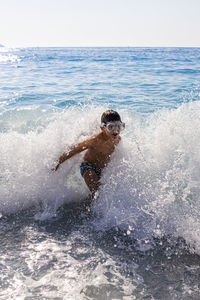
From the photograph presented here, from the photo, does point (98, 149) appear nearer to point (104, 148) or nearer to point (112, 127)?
point (104, 148)

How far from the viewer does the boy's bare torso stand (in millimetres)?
3598

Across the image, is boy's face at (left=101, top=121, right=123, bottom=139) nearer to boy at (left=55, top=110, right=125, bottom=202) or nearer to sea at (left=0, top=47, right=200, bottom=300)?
boy at (left=55, top=110, right=125, bottom=202)

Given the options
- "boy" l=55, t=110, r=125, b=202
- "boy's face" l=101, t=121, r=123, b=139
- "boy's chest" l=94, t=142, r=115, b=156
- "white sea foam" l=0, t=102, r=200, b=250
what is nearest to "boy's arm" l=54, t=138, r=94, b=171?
"boy" l=55, t=110, r=125, b=202

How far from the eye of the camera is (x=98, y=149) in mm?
3613

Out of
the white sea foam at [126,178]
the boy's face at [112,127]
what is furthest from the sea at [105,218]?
the boy's face at [112,127]

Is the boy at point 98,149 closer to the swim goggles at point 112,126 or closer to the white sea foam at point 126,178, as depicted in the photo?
the swim goggles at point 112,126

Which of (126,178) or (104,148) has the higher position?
(104,148)

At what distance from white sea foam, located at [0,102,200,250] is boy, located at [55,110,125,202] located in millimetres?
164

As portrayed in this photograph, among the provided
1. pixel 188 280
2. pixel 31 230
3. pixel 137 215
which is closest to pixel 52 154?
pixel 31 230

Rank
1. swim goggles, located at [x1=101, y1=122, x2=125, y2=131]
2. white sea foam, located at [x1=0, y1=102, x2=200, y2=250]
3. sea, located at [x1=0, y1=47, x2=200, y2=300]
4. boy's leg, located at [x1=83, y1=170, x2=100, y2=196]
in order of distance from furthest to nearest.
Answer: boy's leg, located at [x1=83, y1=170, x2=100, y2=196]
swim goggles, located at [x1=101, y1=122, x2=125, y2=131]
white sea foam, located at [x1=0, y1=102, x2=200, y2=250]
sea, located at [x1=0, y1=47, x2=200, y2=300]

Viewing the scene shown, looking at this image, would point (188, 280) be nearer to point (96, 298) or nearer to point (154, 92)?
point (96, 298)

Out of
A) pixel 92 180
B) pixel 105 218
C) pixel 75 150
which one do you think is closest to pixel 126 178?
pixel 92 180

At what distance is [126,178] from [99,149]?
20.7 inches

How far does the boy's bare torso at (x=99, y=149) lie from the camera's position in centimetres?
360
